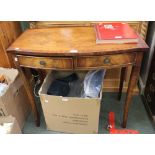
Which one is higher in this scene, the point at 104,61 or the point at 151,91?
the point at 104,61

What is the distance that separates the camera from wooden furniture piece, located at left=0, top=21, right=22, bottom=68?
122cm

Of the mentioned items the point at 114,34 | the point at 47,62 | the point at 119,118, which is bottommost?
the point at 119,118

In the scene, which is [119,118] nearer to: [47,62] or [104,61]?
[104,61]

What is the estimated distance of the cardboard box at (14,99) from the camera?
1204 mm

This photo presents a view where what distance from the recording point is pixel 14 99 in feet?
4.31

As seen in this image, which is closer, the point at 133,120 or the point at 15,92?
the point at 15,92

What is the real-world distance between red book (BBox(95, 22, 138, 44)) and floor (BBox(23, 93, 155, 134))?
2.43 feet

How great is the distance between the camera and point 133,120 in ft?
4.85

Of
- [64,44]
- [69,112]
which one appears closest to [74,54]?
[64,44]

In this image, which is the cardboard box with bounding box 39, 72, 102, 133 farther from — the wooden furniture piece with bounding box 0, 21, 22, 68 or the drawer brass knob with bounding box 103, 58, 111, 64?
the wooden furniture piece with bounding box 0, 21, 22, 68

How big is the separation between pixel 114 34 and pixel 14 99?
0.86 meters
